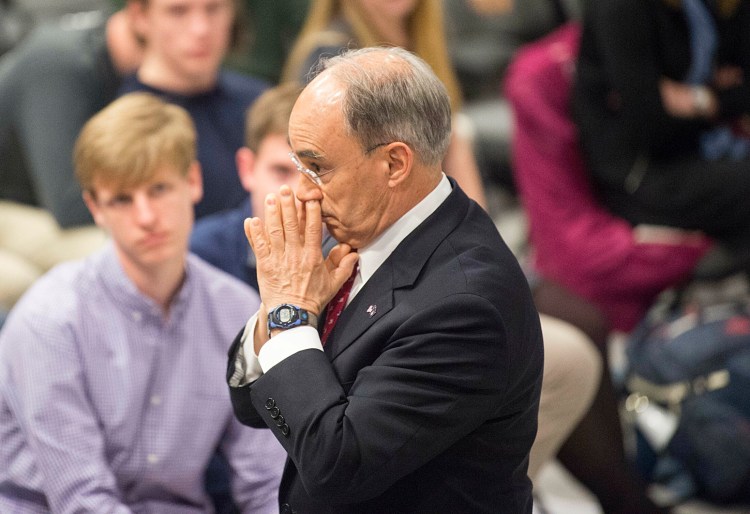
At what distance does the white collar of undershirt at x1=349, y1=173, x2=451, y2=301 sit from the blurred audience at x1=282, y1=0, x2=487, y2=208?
4.76 feet

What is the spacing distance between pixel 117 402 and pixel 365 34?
4.78 ft

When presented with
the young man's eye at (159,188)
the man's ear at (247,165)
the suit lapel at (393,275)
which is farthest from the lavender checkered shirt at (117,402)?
the suit lapel at (393,275)

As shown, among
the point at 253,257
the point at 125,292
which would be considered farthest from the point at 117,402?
the point at 253,257

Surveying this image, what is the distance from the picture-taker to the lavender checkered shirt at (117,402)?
203 cm

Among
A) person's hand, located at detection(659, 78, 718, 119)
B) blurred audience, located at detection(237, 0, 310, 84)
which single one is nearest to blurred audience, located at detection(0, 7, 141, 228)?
blurred audience, located at detection(237, 0, 310, 84)

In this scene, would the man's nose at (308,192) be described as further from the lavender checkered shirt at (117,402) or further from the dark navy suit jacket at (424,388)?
the lavender checkered shirt at (117,402)

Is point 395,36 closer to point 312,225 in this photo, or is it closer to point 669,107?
point 669,107

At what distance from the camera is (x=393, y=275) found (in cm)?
161

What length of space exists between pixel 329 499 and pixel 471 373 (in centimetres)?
25

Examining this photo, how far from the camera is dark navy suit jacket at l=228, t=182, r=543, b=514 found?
149cm

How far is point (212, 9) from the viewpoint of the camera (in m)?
3.27

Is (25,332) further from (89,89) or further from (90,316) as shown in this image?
(89,89)

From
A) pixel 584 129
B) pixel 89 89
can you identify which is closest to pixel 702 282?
pixel 584 129

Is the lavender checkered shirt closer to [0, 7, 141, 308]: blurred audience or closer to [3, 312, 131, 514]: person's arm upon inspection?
[3, 312, 131, 514]: person's arm
